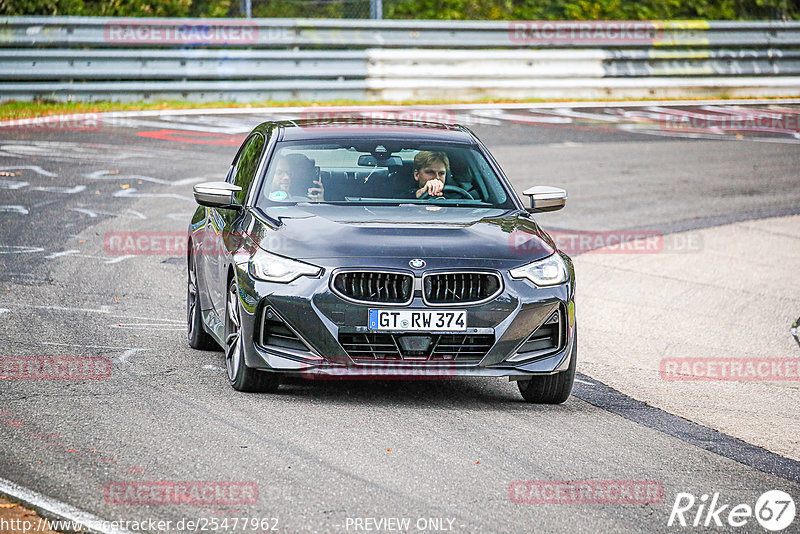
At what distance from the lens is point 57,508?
201 inches

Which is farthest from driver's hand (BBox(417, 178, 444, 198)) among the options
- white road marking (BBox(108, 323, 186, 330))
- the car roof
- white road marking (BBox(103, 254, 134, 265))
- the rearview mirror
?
white road marking (BBox(103, 254, 134, 265))

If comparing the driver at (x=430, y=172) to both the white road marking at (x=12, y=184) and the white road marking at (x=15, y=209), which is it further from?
the white road marking at (x=12, y=184)

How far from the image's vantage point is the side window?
27.6 ft

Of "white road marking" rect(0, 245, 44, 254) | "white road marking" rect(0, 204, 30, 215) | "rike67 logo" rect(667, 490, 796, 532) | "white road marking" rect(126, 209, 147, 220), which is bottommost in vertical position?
"white road marking" rect(126, 209, 147, 220)

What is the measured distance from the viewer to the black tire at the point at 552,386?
7.32 metres

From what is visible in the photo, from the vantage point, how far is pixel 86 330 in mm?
8898

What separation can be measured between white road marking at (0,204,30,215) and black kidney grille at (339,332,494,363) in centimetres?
781

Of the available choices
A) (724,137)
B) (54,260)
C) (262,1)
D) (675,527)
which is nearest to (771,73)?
Result: (724,137)

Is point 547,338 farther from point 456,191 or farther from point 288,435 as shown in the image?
point 288,435

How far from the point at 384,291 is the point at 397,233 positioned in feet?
1.55

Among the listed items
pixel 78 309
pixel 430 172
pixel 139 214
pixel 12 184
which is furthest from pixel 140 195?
pixel 430 172

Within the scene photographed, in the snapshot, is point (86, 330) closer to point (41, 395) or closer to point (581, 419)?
point (41, 395)

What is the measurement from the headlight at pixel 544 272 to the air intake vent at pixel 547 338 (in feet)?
0.63

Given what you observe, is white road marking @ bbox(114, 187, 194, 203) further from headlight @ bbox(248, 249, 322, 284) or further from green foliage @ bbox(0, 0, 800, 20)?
green foliage @ bbox(0, 0, 800, 20)
